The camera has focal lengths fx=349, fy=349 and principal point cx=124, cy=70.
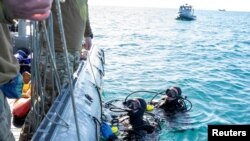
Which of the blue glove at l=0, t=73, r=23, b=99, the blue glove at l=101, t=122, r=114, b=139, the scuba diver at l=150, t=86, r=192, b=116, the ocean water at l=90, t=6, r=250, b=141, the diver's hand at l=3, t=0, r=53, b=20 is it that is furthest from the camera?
the ocean water at l=90, t=6, r=250, b=141

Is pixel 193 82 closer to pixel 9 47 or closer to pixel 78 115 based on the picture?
pixel 78 115

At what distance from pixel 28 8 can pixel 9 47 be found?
634 millimetres

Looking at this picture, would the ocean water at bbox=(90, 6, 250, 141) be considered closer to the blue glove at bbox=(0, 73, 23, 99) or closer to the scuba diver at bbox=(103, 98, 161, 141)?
the scuba diver at bbox=(103, 98, 161, 141)

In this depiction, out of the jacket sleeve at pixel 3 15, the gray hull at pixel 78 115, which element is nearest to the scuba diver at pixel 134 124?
the gray hull at pixel 78 115

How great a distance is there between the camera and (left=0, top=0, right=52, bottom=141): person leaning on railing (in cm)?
126

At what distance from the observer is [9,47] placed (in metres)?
1.82

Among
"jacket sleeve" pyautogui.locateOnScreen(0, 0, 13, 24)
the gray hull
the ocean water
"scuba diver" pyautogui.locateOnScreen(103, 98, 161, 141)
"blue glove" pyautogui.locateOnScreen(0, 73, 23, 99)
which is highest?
"jacket sleeve" pyautogui.locateOnScreen(0, 0, 13, 24)

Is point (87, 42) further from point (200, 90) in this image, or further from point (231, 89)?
point (231, 89)

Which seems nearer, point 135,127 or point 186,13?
point 135,127

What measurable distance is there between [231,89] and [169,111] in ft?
13.9

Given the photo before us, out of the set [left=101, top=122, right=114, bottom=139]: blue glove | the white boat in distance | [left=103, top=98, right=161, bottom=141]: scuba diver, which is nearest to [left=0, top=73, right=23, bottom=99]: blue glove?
[left=101, top=122, right=114, bottom=139]: blue glove

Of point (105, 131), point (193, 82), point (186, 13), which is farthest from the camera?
point (186, 13)

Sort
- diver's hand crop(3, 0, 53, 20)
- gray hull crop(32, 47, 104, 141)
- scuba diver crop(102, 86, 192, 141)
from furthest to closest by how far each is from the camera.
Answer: scuba diver crop(102, 86, 192, 141) < gray hull crop(32, 47, 104, 141) < diver's hand crop(3, 0, 53, 20)

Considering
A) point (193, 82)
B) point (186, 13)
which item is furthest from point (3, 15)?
point (186, 13)
